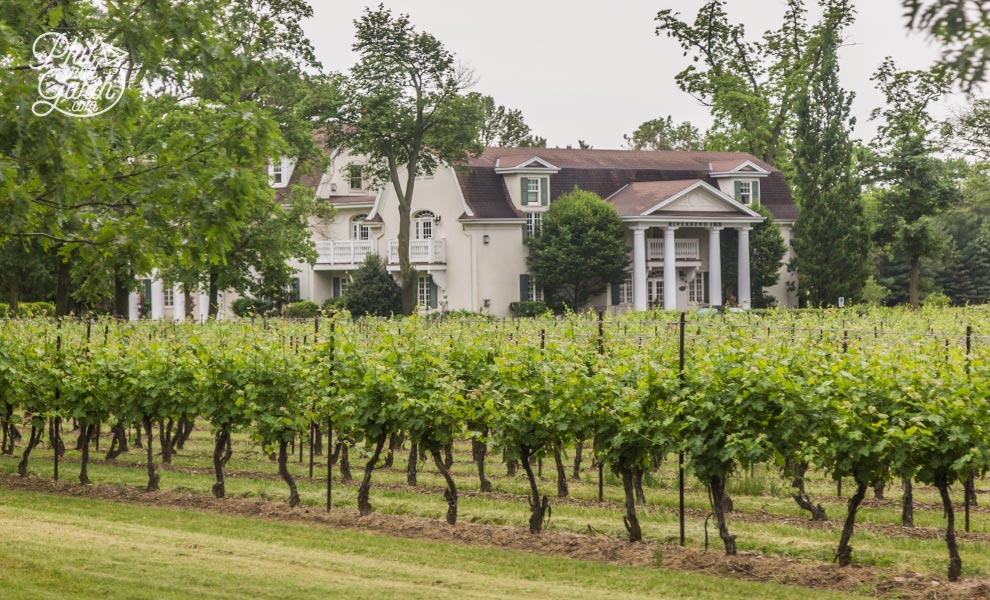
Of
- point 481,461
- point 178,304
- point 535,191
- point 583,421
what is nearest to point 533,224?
point 535,191

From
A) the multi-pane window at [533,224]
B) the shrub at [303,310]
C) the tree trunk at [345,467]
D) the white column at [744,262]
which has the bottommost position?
the tree trunk at [345,467]

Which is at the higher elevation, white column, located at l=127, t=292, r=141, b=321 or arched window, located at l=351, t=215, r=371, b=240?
arched window, located at l=351, t=215, r=371, b=240

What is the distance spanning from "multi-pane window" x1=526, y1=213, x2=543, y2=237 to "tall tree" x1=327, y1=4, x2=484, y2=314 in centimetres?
432

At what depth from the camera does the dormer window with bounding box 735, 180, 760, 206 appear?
60.2m

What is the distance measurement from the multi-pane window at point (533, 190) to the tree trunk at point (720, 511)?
4392 cm

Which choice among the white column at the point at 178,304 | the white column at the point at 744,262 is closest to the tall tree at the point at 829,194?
the white column at the point at 744,262

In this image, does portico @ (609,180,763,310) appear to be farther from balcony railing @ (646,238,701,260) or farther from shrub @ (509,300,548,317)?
shrub @ (509,300,548,317)

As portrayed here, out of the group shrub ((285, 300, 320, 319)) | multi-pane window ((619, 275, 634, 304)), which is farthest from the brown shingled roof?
shrub ((285, 300, 320, 319))

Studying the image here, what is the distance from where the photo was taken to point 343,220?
59.4 metres

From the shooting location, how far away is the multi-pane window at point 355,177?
54.9 m

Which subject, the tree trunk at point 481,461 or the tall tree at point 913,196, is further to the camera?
the tall tree at point 913,196

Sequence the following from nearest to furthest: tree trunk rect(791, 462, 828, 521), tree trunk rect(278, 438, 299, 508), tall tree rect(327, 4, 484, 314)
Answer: tree trunk rect(791, 462, 828, 521) → tree trunk rect(278, 438, 299, 508) → tall tree rect(327, 4, 484, 314)

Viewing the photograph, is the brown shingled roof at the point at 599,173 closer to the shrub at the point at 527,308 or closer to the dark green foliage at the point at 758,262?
the dark green foliage at the point at 758,262

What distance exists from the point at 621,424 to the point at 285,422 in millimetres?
4442
